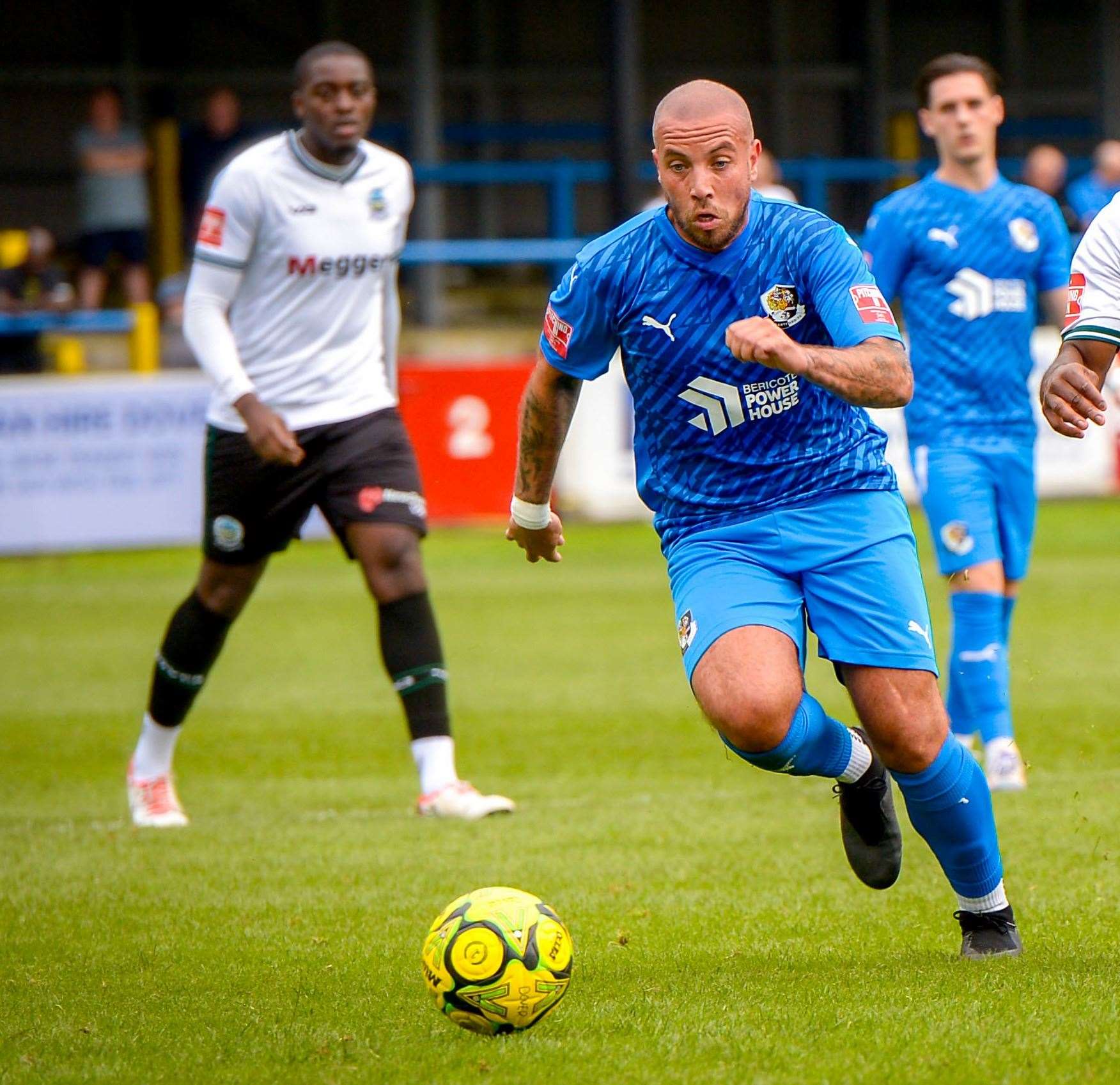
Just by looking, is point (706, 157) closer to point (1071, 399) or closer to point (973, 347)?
point (1071, 399)

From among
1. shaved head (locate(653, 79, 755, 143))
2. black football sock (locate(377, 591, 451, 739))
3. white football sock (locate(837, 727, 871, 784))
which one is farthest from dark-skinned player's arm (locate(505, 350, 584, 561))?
black football sock (locate(377, 591, 451, 739))

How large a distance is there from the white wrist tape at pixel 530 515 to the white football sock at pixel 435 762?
6.07ft

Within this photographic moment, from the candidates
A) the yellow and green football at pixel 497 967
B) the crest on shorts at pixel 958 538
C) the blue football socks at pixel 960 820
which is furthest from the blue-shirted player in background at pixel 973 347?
the yellow and green football at pixel 497 967

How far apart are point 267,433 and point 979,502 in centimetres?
261

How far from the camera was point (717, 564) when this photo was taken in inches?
190

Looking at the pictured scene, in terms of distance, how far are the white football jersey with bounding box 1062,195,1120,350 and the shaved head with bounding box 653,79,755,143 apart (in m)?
0.89

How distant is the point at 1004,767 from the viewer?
7125mm

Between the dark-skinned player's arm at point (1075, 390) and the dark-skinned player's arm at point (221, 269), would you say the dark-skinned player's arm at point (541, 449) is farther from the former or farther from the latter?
the dark-skinned player's arm at point (221, 269)

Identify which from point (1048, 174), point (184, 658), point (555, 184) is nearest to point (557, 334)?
point (184, 658)

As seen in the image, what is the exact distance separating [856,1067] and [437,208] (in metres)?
19.2

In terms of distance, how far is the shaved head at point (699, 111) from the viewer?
4.56m

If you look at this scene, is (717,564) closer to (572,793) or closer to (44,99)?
(572,793)

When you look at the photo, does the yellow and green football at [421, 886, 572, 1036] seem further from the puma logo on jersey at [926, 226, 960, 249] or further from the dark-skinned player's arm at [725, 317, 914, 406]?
the puma logo on jersey at [926, 226, 960, 249]

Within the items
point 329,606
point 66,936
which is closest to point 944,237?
point 66,936
